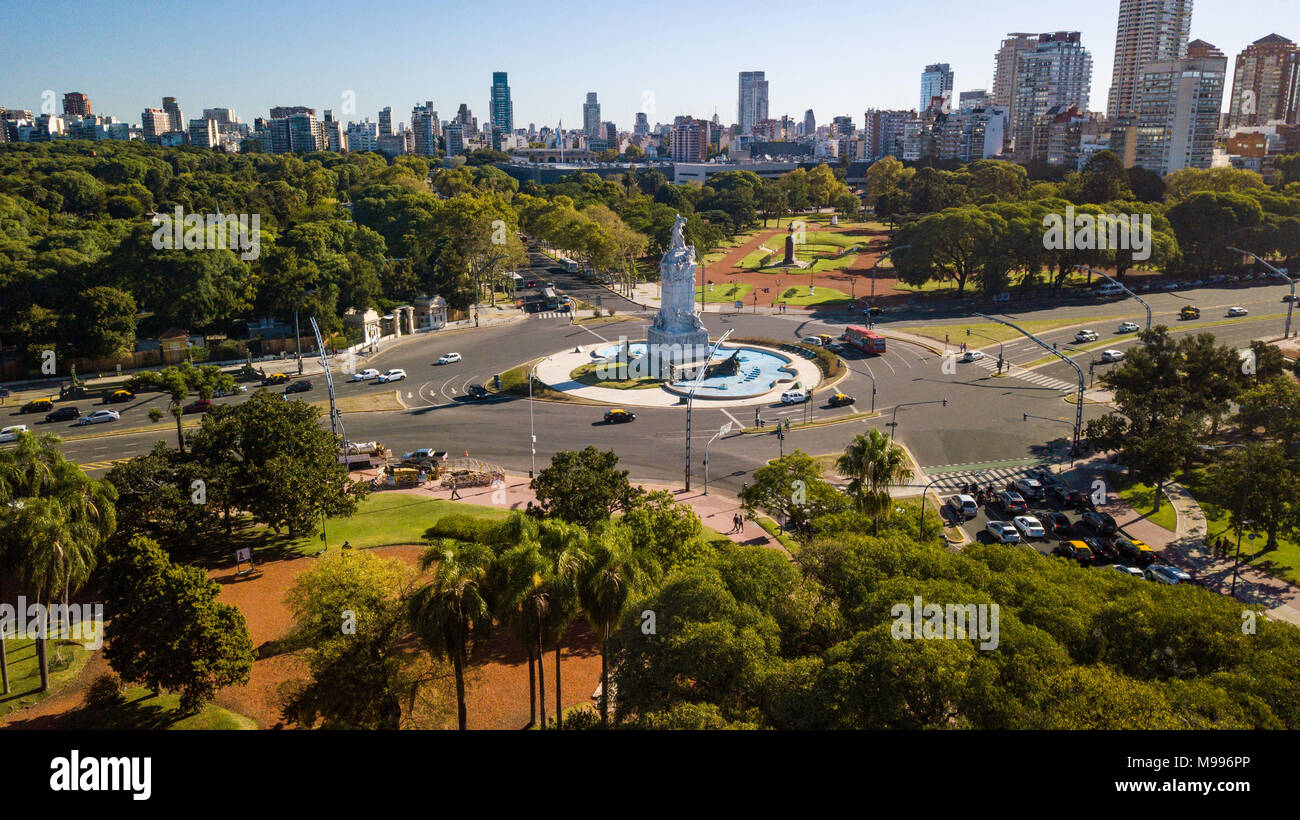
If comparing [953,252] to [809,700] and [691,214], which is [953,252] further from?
[809,700]

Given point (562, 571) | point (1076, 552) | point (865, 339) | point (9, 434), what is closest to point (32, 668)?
point (562, 571)

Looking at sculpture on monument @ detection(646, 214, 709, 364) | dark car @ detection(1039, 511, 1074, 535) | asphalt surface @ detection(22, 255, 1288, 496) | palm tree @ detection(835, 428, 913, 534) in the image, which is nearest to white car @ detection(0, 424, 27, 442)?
asphalt surface @ detection(22, 255, 1288, 496)

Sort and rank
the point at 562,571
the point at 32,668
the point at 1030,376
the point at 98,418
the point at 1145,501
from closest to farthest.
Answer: the point at 562,571, the point at 32,668, the point at 1145,501, the point at 98,418, the point at 1030,376

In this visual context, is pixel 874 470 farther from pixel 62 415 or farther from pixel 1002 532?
pixel 62 415

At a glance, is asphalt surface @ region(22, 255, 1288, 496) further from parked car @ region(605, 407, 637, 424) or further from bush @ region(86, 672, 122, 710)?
bush @ region(86, 672, 122, 710)

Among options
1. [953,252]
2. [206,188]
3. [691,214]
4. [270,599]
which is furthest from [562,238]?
[270,599]

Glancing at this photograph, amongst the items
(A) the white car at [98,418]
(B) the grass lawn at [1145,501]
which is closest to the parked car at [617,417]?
(B) the grass lawn at [1145,501]
